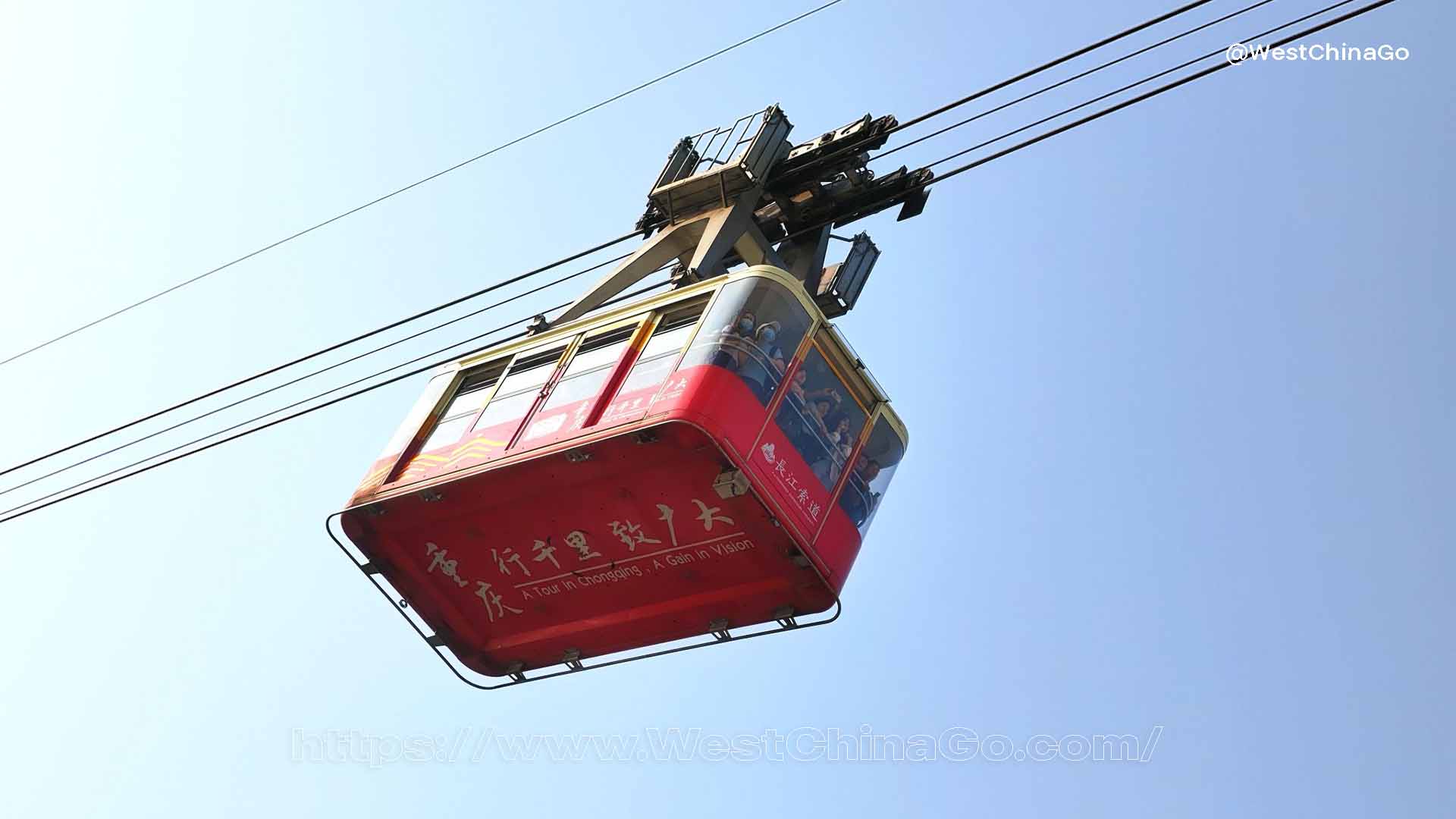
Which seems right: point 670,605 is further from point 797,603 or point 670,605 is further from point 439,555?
point 439,555

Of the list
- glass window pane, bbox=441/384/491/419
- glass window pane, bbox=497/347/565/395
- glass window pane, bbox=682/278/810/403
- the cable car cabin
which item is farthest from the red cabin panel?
glass window pane, bbox=497/347/565/395

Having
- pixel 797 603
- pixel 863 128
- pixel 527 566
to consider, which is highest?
pixel 863 128

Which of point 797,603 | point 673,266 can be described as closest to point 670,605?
point 797,603

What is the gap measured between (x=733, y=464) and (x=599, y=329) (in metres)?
2.23

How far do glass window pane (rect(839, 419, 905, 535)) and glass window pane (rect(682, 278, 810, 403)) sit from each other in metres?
1.15

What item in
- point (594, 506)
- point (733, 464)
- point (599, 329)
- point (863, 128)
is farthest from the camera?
point (863, 128)

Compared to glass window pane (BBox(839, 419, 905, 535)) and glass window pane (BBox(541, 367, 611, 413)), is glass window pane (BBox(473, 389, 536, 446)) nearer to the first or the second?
glass window pane (BBox(541, 367, 611, 413))

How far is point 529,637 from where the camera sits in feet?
47.6

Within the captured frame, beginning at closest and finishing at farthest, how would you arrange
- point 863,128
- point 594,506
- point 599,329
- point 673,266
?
point 594,506 < point 599,329 < point 863,128 < point 673,266

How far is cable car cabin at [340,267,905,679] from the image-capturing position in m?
12.5

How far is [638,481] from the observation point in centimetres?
1271

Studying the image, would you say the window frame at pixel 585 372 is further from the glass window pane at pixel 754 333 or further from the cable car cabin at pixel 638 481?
the glass window pane at pixel 754 333

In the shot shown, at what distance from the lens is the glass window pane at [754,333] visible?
41.1ft

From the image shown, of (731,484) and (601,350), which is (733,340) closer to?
(731,484)
